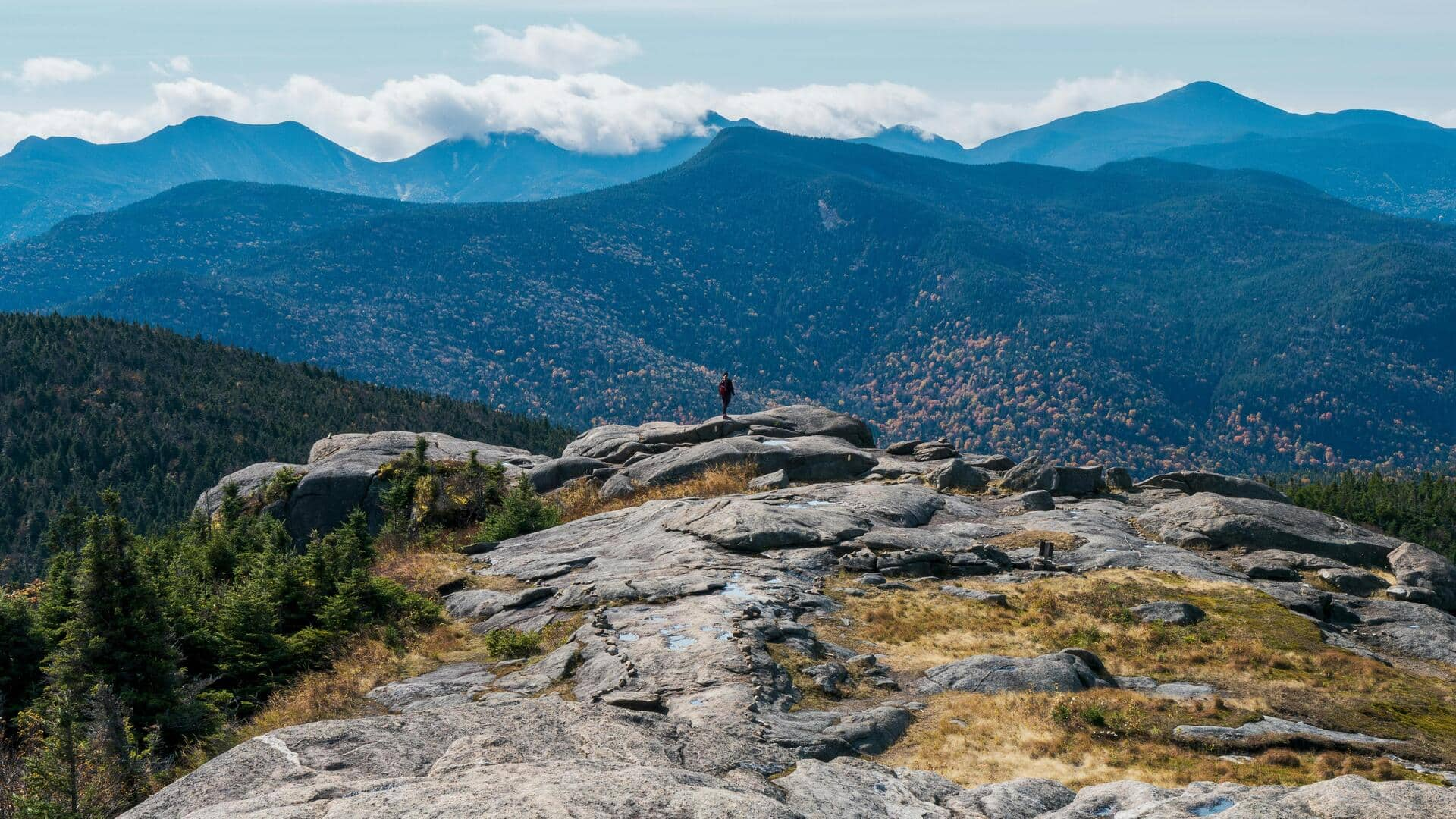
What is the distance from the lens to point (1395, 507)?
14338cm

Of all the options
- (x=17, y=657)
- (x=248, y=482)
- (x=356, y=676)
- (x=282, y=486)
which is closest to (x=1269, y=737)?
(x=356, y=676)

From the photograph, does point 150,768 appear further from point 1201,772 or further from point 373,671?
point 1201,772

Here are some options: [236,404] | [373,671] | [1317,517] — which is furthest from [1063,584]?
[236,404]

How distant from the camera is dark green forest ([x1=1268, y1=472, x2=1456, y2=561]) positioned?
130375 mm

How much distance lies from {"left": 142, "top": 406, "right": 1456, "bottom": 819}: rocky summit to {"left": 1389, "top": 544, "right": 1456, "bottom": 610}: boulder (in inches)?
4.7

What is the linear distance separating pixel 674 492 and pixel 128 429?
582 ft

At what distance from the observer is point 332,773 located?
1319 centimetres

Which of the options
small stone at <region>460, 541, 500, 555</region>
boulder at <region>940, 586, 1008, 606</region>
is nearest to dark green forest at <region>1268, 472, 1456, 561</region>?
boulder at <region>940, 586, 1008, 606</region>

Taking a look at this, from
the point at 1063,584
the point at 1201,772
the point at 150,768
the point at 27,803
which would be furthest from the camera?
the point at 1063,584

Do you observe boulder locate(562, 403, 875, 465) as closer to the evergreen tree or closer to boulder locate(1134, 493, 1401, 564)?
boulder locate(1134, 493, 1401, 564)

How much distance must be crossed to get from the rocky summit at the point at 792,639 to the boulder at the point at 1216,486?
5.5 inches

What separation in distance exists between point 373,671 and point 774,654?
935 centimetres

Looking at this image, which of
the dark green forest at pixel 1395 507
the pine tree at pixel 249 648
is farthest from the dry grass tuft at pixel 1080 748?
the dark green forest at pixel 1395 507

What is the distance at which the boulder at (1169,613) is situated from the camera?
26.5 meters
